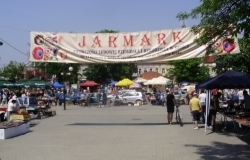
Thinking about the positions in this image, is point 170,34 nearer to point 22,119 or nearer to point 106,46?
point 106,46

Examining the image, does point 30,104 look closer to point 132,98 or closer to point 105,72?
point 132,98

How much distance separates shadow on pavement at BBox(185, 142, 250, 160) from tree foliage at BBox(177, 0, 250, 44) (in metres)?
3.24

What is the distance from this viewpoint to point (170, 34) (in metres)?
17.9

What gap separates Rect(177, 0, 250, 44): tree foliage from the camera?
29.5 ft

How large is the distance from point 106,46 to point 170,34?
2764 millimetres

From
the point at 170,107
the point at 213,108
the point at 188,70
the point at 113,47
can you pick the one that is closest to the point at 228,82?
the point at 213,108

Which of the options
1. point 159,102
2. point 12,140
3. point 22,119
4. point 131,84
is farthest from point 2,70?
point 12,140

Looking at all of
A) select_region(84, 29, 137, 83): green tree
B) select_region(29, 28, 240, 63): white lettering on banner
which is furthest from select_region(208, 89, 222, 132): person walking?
select_region(84, 29, 137, 83): green tree

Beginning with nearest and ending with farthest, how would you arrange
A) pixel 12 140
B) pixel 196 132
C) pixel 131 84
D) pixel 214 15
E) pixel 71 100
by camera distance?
1. pixel 214 15
2. pixel 12 140
3. pixel 196 132
4. pixel 71 100
5. pixel 131 84

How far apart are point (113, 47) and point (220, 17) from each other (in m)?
7.54

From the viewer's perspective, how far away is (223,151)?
12.6m

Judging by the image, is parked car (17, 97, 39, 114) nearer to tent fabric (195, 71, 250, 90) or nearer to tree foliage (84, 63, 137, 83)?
tent fabric (195, 71, 250, 90)

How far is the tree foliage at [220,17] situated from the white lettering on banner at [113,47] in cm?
468

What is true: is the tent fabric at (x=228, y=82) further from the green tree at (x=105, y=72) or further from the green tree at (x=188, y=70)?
the green tree at (x=105, y=72)
